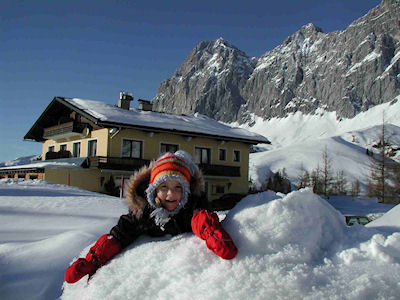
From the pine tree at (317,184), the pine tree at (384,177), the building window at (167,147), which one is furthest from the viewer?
the pine tree at (317,184)

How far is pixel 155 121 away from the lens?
20688 mm

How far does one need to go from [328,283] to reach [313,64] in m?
213

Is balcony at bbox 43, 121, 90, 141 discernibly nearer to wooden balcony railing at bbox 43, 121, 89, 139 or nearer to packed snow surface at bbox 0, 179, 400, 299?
wooden balcony railing at bbox 43, 121, 89, 139

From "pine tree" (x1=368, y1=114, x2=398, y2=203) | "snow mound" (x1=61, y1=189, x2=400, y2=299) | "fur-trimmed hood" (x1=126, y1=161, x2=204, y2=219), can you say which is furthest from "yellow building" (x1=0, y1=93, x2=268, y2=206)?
"snow mound" (x1=61, y1=189, x2=400, y2=299)

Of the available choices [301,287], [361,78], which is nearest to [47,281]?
[301,287]

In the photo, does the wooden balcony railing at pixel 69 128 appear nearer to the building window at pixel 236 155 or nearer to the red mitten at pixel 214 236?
the building window at pixel 236 155

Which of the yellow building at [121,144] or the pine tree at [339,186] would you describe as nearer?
the yellow building at [121,144]

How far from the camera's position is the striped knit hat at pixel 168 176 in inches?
99.0

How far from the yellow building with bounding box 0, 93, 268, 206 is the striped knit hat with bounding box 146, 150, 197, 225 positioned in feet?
49.1

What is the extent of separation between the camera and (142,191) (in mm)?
2752

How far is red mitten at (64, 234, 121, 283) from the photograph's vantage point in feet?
7.47

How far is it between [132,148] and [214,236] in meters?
18.8

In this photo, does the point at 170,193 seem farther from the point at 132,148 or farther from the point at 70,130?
the point at 70,130

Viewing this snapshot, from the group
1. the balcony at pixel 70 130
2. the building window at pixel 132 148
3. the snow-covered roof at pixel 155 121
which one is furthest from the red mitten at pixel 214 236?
the balcony at pixel 70 130
